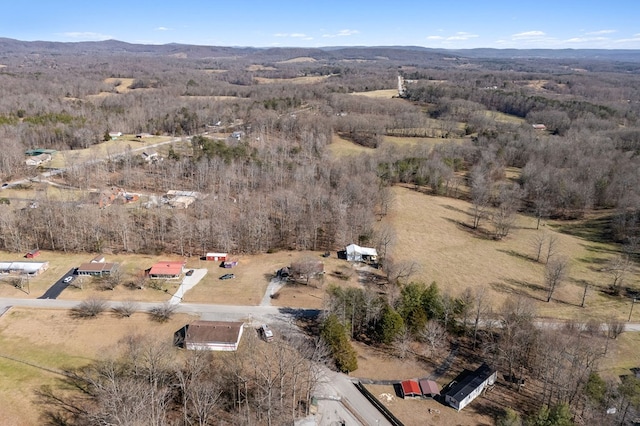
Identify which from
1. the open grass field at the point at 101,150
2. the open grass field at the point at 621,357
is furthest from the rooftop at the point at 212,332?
the open grass field at the point at 101,150

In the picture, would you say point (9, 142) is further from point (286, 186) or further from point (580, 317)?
point (580, 317)

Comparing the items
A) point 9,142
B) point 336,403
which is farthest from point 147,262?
point 9,142

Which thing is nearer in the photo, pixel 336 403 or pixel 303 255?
pixel 336 403

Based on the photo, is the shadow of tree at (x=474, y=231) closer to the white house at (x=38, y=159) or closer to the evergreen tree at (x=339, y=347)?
the evergreen tree at (x=339, y=347)

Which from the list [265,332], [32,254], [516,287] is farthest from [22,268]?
[516,287]

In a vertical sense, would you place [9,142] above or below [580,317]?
above
